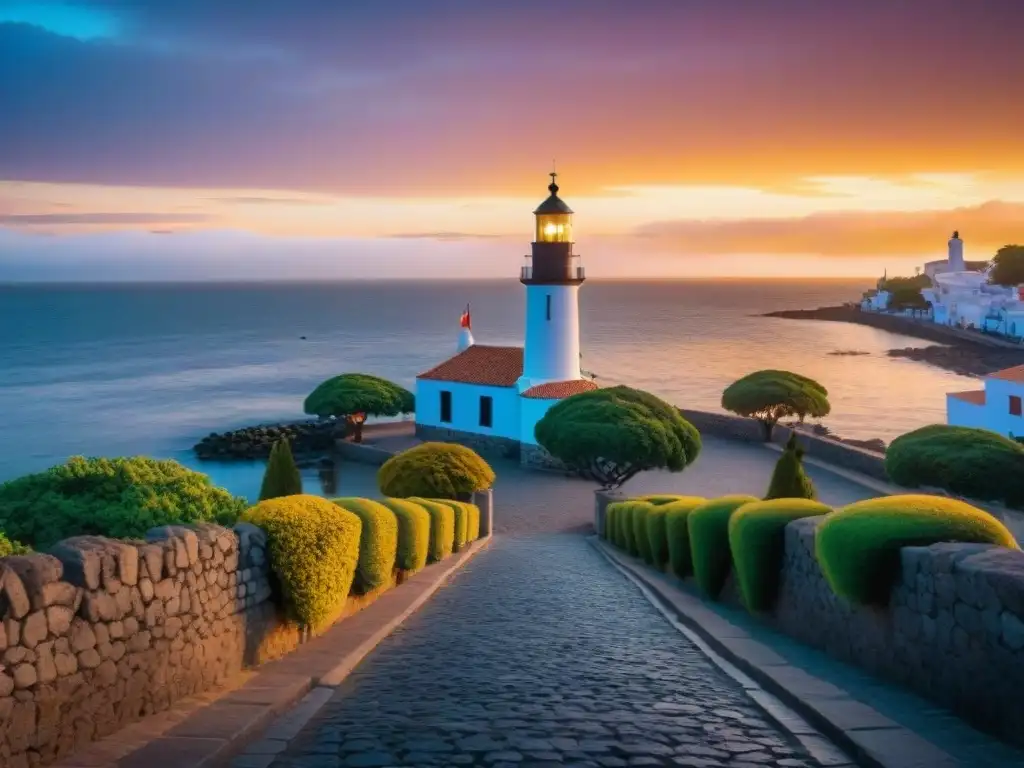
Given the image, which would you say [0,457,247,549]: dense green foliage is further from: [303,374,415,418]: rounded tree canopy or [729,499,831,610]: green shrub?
[303,374,415,418]: rounded tree canopy

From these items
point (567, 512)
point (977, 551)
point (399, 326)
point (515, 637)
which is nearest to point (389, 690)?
point (515, 637)

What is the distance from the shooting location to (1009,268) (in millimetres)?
128500

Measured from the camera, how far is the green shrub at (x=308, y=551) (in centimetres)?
959

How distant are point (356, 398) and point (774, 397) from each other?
885 inches

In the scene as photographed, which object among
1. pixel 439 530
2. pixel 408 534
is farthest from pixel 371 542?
pixel 439 530

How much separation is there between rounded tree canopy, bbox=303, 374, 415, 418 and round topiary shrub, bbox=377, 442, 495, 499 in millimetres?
26264

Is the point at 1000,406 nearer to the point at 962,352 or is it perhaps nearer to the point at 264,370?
the point at 962,352

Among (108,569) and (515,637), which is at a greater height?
(108,569)

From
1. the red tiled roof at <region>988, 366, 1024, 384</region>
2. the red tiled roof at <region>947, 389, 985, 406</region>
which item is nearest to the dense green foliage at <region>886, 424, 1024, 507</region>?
the red tiled roof at <region>988, 366, 1024, 384</region>

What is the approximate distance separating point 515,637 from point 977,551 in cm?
510

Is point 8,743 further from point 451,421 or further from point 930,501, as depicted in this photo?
point 451,421

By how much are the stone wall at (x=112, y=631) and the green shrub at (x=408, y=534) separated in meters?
6.21

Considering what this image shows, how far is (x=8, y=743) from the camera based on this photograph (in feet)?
18.2

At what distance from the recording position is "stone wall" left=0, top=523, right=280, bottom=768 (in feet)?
18.6
